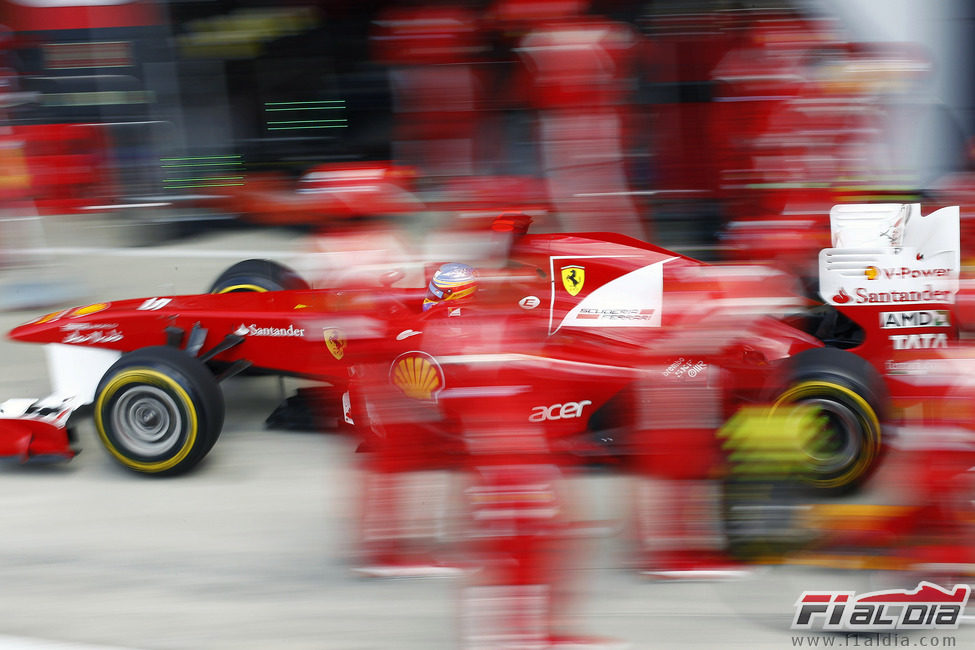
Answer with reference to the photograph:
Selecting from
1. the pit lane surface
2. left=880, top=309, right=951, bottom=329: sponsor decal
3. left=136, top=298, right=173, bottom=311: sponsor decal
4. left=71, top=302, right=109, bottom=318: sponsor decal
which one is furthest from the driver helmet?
left=880, top=309, right=951, bottom=329: sponsor decal

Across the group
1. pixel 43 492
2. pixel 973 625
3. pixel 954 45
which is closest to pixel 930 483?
pixel 973 625

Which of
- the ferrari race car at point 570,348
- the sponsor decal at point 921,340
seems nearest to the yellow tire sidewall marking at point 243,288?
the ferrari race car at point 570,348

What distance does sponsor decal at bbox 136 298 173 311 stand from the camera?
3945mm

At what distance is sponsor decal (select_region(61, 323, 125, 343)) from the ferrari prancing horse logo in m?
1.70

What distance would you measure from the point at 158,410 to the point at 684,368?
191 centimetres

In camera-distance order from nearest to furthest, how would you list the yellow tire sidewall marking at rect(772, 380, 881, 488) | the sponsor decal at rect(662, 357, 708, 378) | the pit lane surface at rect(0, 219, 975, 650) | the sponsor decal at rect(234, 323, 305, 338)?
the sponsor decal at rect(662, 357, 708, 378), the pit lane surface at rect(0, 219, 975, 650), the yellow tire sidewall marking at rect(772, 380, 881, 488), the sponsor decal at rect(234, 323, 305, 338)

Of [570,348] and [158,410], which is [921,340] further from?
[158,410]

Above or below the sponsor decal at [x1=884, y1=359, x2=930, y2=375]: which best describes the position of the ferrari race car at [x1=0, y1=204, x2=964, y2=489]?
above

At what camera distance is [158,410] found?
356 cm

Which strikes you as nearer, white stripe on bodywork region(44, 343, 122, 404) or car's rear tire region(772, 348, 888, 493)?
car's rear tire region(772, 348, 888, 493)

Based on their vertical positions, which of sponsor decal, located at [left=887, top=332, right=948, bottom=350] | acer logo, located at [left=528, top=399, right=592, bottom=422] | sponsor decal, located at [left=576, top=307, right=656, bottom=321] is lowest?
acer logo, located at [left=528, top=399, right=592, bottom=422]

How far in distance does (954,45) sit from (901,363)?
11.2ft

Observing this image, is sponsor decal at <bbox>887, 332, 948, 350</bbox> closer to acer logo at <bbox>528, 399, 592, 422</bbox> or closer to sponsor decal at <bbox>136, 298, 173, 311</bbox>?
acer logo at <bbox>528, 399, 592, 422</bbox>

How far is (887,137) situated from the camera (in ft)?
19.6
